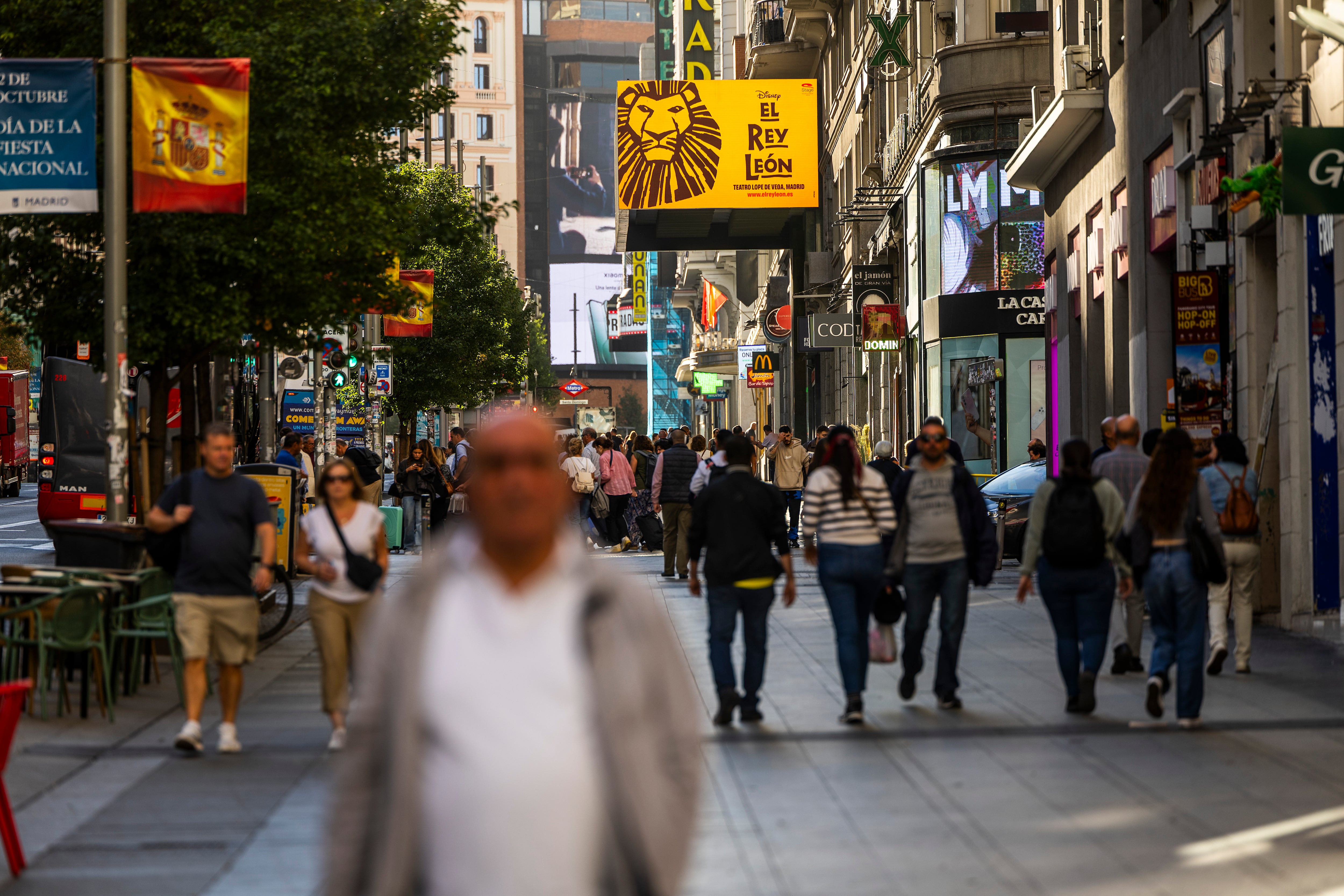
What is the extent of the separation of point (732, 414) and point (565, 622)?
97977 millimetres

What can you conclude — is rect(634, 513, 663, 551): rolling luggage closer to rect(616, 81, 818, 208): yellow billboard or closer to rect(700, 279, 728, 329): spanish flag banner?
→ rect(616, 81, 818, 208): yellow billboard

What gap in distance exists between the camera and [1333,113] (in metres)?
14.5

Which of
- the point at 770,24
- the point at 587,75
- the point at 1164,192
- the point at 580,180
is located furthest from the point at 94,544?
the point at 587,75

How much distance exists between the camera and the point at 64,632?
10773 mm

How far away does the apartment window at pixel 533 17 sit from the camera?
582 feet

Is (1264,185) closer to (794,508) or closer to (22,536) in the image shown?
(794,508)

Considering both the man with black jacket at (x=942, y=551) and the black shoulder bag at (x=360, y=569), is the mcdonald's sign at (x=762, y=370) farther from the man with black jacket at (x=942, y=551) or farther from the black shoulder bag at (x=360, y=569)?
the black shoulder bag at (x=360, y=569)

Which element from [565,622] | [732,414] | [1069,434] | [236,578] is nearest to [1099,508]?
[236,578]

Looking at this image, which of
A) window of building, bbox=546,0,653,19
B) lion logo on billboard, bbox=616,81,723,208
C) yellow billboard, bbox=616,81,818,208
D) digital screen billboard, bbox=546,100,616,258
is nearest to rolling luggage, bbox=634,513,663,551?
yellow billboard, bbox=616,81,818,208

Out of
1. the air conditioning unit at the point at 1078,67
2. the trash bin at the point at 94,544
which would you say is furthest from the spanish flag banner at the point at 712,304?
the trash bin at the point at 94,544

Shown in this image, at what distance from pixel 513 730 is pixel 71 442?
26713 mm

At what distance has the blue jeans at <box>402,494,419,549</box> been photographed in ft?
95.6

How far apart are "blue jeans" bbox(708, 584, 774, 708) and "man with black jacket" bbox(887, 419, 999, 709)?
1039mm

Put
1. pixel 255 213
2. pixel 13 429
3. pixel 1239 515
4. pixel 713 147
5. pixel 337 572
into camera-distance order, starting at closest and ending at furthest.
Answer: pixel 337 572 → pixel 1239 515 → pixel 255 213 → pixel 713 147 → pixel 13 429
